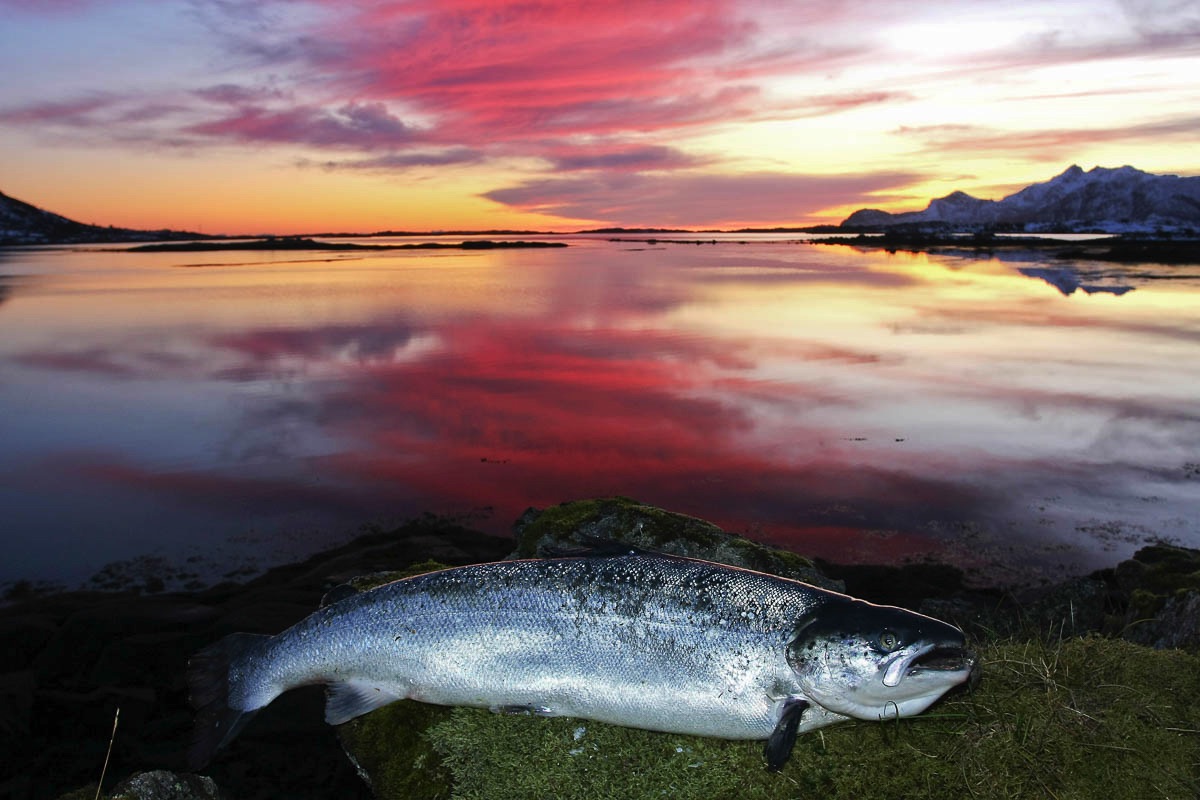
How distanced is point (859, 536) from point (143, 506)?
35.5 feet

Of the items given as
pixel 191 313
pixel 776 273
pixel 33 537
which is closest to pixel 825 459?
pixel 33 537

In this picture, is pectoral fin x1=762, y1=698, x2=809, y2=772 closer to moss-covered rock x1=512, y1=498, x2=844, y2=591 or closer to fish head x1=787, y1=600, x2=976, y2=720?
fish head x1=787, y1=600, x2=976, y2=720

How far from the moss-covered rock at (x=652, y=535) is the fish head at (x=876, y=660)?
2.31 metres

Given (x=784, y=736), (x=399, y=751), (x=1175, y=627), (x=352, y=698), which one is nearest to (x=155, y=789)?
(x=352, y=698)

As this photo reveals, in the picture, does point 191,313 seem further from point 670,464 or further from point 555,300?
point 670,464

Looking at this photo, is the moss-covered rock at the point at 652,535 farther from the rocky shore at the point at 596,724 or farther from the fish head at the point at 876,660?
the fish head at the point at 876,660

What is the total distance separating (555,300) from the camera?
41.1 metres

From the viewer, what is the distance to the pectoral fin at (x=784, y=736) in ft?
12.6

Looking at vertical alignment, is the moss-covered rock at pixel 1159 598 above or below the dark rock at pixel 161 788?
below

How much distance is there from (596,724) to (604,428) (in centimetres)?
1187

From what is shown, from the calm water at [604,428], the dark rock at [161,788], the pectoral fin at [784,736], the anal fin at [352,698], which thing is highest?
the pectoral fin at [784,736]

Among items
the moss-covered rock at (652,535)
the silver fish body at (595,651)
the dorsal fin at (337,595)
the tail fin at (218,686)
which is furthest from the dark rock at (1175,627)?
the tail fin at (218,686)

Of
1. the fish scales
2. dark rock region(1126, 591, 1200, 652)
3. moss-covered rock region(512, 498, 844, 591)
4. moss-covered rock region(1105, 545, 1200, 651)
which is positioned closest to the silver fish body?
the fish scales

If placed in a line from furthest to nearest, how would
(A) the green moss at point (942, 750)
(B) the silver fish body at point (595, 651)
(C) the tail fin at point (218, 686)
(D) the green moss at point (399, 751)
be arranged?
(C) the tail fin at point (218, 686) < (D) the green moss at point (399, 751) < (B) the silver fish body at point (595, 651) < (A) the green moss at point (942, 750)
